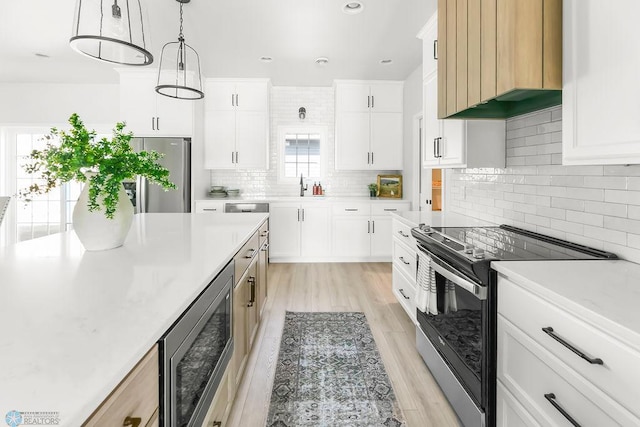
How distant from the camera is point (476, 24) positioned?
190cm

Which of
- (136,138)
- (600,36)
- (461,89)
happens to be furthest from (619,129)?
(136,138)

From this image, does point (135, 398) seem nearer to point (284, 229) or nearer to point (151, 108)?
point (284, 229)

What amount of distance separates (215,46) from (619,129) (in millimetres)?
3826

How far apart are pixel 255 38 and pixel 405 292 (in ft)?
9.63

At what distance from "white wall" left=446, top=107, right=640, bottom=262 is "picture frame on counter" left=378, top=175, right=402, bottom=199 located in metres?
2.44

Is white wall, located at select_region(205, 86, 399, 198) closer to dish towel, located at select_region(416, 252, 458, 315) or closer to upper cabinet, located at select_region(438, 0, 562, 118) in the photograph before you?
upper cabinet, located at select_region(438, 0, 562, 118)

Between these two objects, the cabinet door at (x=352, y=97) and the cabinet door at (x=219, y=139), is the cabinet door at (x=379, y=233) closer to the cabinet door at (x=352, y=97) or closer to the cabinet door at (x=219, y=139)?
the cabinet door at (x=352, y=97)

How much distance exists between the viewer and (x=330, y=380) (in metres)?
2.13

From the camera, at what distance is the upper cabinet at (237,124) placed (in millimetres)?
5129

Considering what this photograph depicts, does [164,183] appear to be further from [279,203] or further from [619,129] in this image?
[279,203]

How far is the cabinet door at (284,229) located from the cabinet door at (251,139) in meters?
0.71

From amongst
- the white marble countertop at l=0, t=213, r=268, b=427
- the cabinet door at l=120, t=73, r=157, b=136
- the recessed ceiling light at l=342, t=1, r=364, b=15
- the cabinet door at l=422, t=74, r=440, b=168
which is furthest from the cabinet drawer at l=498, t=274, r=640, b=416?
the cabinet door at l=120, t=73, r=157, b=136

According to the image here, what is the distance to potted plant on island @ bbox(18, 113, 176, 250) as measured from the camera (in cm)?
139

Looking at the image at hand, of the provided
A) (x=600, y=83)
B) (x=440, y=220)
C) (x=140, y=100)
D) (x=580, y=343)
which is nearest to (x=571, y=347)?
(x=580, y=343)
